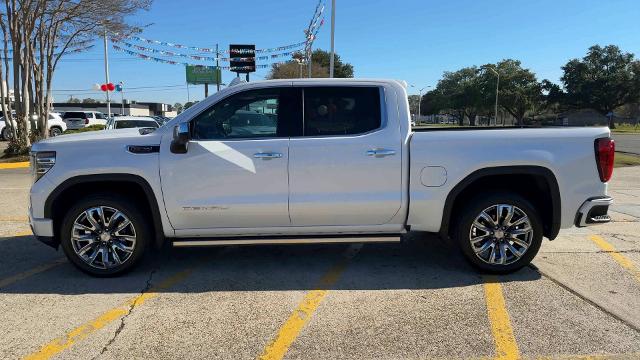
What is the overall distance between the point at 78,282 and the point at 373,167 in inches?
119

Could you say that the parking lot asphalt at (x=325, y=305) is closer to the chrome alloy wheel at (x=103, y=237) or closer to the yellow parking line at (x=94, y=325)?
the yellow parking line at (x=94, y=325)

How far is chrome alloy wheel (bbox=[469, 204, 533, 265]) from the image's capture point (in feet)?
15.4

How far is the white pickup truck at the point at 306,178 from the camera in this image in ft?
14.9

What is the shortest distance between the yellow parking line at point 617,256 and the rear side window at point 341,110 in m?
3.00

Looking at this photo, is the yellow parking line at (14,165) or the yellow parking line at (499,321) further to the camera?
the yellow parking line at (14,165)

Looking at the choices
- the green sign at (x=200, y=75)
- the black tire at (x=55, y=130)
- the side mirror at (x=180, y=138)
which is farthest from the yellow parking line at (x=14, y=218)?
the green sign at (x=200, y=75)

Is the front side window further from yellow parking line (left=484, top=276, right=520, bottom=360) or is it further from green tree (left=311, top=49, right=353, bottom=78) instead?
green tree (left=311, top=49, right=353, bottom=78)

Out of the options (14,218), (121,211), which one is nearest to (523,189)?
(121,211)

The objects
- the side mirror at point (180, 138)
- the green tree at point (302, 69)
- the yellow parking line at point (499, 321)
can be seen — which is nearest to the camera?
the yellow parking line at point (499, 321)

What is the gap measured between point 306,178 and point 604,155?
2765 mm

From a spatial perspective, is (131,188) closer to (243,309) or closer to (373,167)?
(243,309)

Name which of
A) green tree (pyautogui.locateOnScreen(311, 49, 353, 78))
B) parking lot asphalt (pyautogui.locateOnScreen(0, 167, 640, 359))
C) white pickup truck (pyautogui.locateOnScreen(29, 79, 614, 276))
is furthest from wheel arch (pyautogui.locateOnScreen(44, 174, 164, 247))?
green tree (pyautogui.locateOnScreen(311, 49, 353, 78))

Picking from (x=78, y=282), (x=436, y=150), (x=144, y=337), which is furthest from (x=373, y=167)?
(x=78, y=282)

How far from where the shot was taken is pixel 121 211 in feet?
15.2
